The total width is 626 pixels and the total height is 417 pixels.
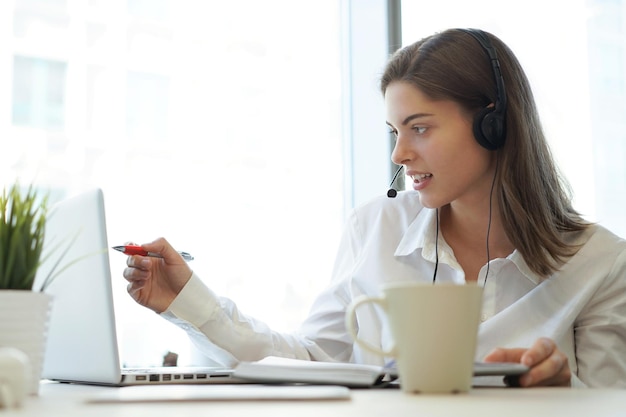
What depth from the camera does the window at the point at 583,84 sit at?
85.7 inches

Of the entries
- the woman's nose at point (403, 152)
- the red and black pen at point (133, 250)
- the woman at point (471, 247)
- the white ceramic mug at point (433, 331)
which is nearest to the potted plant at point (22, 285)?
the white ceramic mug at point (433, 331)

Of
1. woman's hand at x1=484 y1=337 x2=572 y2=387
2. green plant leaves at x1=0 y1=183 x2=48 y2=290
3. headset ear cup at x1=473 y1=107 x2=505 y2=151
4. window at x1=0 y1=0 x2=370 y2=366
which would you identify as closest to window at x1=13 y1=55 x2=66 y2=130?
window at x1=0 y1=0 x2=370 y2=366

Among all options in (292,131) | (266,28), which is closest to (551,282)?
(292,131)

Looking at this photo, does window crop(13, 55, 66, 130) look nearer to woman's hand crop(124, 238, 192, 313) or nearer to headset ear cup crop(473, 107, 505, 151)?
woman's hand crop(124, 238, 192, 313)

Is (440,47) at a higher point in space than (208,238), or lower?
higher

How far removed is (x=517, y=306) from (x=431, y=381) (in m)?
0.83

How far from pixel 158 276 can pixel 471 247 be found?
675 mm

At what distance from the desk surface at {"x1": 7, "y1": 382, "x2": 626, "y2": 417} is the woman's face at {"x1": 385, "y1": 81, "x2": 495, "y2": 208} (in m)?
0.83

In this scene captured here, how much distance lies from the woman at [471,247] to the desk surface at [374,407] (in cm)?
71

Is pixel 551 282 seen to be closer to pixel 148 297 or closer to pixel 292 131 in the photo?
pixel 148 297

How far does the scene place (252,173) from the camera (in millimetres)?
2641

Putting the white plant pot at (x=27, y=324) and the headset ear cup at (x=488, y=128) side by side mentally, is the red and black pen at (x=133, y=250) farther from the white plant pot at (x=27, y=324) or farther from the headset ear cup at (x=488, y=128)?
the headset ear cup at (x=488, y=128)

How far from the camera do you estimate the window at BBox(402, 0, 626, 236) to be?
2176 mm

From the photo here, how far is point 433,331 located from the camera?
0.76 m
